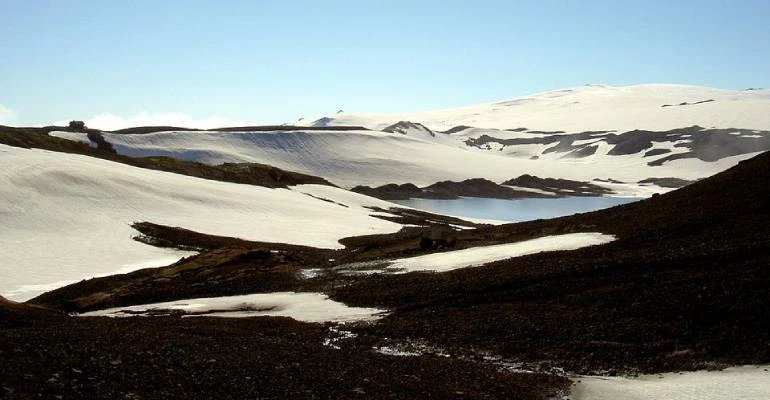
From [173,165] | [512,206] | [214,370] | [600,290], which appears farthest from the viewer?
[512,206]

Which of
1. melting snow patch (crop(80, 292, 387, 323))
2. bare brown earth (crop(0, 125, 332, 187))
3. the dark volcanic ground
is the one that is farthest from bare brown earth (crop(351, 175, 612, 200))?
the dark volcanic ground

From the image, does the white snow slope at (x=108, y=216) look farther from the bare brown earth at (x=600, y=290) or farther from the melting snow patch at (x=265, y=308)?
the melting snow patch at (x=265, y=308)

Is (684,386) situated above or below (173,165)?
below

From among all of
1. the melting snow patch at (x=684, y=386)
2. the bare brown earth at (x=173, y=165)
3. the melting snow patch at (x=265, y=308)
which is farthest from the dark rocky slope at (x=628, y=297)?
the bare brown earth at (x=173, y=165)

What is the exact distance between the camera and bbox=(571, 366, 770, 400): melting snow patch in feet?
54.7

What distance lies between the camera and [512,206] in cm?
14162

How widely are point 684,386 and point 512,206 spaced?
411 ft

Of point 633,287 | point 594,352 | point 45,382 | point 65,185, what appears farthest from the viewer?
point 65,185

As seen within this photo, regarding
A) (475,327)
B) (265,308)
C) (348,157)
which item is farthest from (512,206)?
(475,327)

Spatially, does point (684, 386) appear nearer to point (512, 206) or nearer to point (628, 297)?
point (628, 297)

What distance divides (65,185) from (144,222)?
10320mm

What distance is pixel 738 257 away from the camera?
26.7m

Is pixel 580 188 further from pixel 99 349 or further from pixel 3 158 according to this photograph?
pixel 99 349

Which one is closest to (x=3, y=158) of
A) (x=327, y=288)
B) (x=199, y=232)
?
(x=199, y=232)
